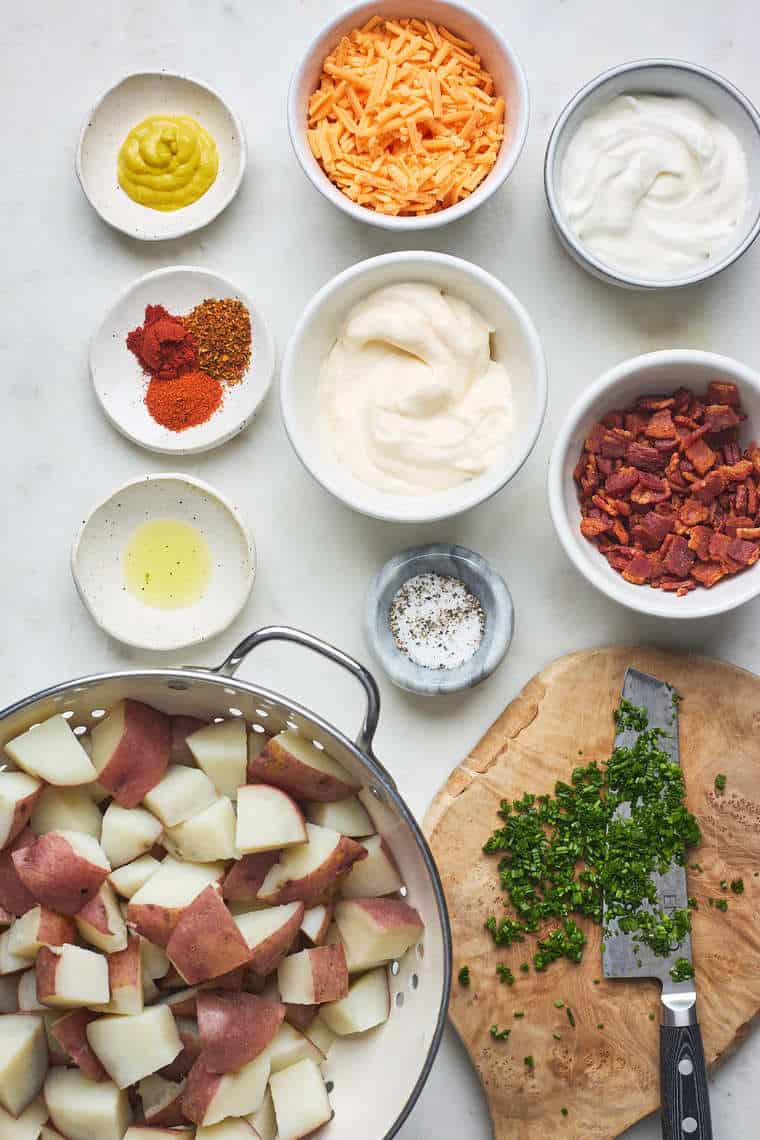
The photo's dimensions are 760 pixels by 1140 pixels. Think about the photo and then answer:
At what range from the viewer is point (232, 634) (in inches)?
72.3

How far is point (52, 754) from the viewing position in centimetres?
150

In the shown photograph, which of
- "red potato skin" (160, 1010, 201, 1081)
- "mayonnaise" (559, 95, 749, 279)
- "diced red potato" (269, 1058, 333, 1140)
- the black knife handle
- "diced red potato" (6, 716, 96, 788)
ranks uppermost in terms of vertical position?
"mayonnaise" (559, 95, 749, 279)

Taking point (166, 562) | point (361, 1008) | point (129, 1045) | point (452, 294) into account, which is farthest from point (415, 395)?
point (129, 1045)

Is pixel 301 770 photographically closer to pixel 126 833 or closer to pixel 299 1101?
pixel 126 833

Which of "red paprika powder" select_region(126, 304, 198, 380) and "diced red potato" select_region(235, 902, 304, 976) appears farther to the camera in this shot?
"red paprika powder" select_region(126, 304, 198, 380)

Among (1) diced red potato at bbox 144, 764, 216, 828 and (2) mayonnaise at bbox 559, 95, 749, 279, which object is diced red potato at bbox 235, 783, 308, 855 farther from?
(2) mayonnaise at bbox 559, 95, 749, 279

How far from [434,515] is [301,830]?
1.76ft

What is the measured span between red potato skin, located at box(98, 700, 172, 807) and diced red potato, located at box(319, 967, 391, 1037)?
16.7 inches

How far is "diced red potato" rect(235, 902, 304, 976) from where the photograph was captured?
145 centimetres

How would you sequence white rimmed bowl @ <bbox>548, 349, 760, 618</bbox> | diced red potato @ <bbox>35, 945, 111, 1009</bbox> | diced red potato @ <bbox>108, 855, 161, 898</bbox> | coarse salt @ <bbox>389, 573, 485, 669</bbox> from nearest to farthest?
diced red potato @ <bbox>35, 945, 111, 1009</bbox>, diced red potato @ <bbox>108, 855, 161, 898</bbox>, white rimmed bowl @ <bbox>548, 349, 760, 618</bbox>, coarse salt @ <bbox>389, 573, 485, 669</bbox>

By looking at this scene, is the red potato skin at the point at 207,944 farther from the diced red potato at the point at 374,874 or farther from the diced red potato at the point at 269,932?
the diced red potato at the point at 374,874

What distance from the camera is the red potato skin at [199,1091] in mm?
1422

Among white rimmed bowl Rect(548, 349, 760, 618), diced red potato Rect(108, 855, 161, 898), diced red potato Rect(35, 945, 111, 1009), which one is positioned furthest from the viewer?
white rimmed bowl Rect(548, 349, 760, 618)

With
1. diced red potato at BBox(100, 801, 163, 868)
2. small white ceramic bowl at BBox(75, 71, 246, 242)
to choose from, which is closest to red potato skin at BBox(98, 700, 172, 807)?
diced red potato at BBox(100, 801, 163, 868)
